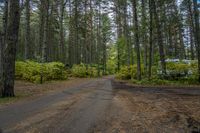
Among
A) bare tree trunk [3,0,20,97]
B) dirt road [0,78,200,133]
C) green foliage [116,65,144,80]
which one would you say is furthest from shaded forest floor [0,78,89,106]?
green foliage [116,65,144,80]

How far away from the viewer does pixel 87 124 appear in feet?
21.9

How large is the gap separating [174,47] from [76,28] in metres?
21.4

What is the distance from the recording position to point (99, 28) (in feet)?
154

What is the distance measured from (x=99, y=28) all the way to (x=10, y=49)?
35244 mm

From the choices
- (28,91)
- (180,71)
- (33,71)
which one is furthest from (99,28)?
(28,91)

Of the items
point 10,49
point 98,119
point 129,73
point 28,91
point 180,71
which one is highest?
point 10,49

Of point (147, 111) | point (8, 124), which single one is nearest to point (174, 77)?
point (147, 111)

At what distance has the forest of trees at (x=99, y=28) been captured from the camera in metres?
12.5

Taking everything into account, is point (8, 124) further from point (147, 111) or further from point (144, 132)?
point (147, 111)

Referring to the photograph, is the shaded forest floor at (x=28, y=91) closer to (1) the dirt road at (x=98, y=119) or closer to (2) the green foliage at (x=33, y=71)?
(1) the dirt road at (x=98, y=119)

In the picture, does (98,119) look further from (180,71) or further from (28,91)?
(180,71)

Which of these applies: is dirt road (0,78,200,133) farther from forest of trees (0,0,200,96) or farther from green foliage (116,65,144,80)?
green foliage (116,65,144,80)

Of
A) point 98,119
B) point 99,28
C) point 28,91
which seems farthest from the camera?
point 99,28

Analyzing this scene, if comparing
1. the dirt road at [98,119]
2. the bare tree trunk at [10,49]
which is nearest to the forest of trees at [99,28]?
the bare tree trunk at [10,49]
